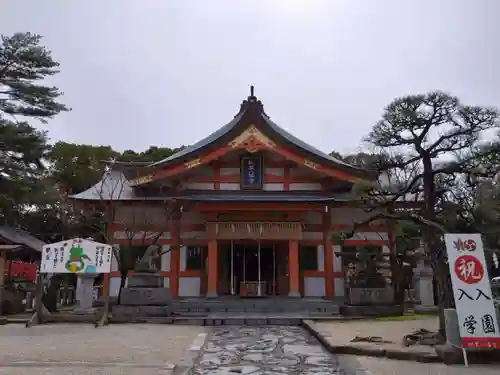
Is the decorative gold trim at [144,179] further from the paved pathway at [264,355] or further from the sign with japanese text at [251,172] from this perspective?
the paved pathway at [264,355]

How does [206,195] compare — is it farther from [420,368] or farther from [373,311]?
[420,368]

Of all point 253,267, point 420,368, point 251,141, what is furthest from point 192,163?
point 420,368

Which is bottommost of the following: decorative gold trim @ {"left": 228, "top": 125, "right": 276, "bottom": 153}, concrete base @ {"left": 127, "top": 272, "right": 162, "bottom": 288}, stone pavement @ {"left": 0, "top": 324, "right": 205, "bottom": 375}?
stone pavement @ {"left": 0, "top": 324, "right": 205, "bottom": 375}

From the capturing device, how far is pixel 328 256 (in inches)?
698

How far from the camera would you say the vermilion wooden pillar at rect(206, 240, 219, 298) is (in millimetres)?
16562

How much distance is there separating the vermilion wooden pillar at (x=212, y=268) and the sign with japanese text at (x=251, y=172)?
3.13m

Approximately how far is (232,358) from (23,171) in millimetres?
14393

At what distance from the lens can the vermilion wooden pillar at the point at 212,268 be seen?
54.3 feet

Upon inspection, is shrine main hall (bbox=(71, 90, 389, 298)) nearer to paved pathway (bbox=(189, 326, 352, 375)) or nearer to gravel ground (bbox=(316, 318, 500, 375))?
paved pathway (bbox=(189, 326, 352, 375))

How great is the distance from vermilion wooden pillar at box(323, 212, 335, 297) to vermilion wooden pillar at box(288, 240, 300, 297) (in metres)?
1.29

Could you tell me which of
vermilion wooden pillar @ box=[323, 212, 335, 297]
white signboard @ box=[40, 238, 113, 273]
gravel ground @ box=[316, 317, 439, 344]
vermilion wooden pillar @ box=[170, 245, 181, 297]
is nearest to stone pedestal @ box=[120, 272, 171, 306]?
white signboard @ box=[40, 238, 113, 273]

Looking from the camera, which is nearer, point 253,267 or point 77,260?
point 77,260

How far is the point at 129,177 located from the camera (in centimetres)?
1817

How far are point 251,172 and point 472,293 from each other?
13.2 metres
